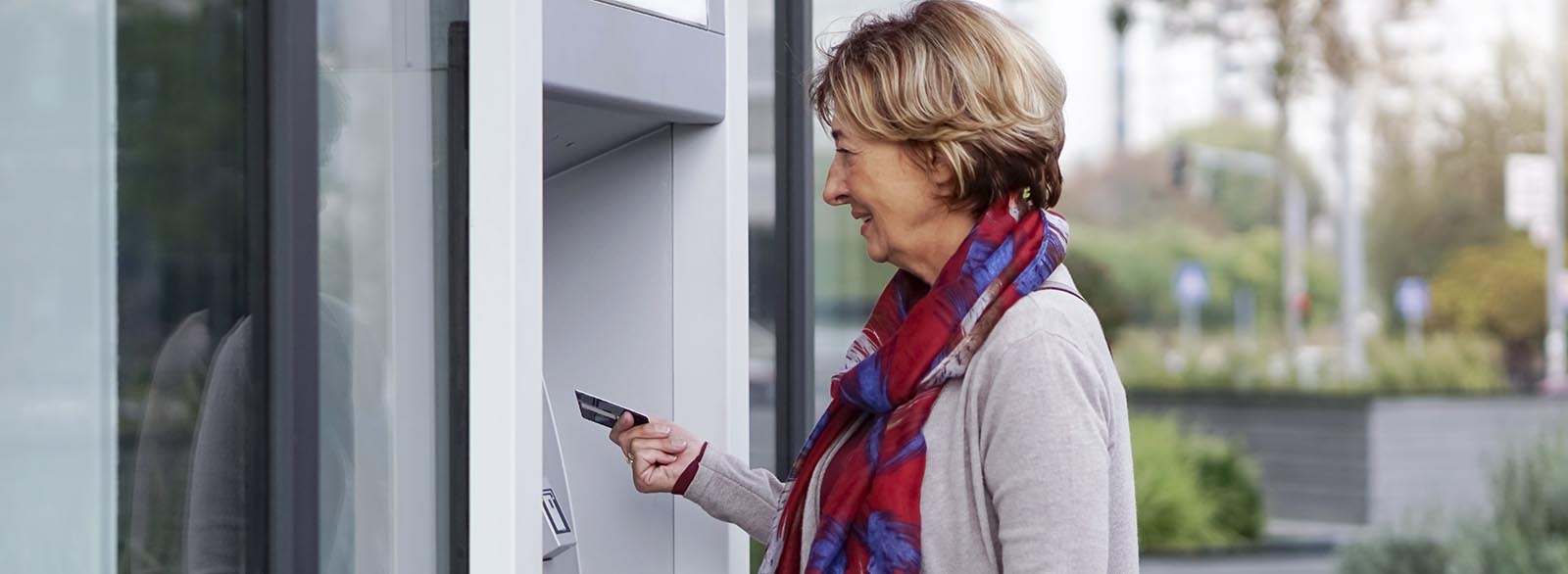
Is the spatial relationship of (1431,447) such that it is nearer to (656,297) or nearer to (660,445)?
(656,297)

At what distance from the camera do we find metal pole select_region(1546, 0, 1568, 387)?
16.5 metres

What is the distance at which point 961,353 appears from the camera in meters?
1.62

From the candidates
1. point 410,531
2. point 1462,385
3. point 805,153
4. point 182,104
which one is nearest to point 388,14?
point 182,104

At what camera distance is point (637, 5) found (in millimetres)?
2062

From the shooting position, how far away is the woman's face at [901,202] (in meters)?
1.71

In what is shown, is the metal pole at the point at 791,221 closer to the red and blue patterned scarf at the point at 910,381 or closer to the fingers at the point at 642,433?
the fingers at the point at 642,433

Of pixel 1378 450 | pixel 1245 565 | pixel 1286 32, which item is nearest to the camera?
pixel 1245 565

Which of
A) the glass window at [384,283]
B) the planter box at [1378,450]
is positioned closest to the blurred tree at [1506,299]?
the planter box at [1378,450]

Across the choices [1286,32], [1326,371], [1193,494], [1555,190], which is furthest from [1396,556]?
[1555,190]

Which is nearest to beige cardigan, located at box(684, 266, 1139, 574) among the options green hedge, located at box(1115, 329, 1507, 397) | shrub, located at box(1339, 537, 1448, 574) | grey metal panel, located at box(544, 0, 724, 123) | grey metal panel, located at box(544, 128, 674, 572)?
grey metal panel, located at box(544, 0, 724, 123)

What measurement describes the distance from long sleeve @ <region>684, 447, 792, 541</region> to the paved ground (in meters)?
7.17

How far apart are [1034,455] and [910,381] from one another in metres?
0.17

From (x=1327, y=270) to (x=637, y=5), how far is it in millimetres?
27331

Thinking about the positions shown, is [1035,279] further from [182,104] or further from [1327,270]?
[1327,270]
